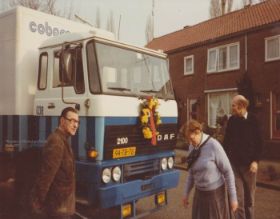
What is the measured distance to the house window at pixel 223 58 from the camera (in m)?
18.9

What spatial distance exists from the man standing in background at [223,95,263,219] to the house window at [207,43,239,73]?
44.8 ft

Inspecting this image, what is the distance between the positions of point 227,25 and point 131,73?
16551 mm

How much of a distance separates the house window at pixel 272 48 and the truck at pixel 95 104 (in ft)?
36.9

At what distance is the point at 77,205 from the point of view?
5316 mm

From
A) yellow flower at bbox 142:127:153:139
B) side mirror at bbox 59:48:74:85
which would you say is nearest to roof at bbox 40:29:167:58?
side mirror at bbox 59:48:74:85

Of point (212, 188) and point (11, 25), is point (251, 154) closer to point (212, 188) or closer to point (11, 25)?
point (212, 188)

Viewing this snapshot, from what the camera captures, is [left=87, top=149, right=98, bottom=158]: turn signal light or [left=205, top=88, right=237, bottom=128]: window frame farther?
[left=205, top=88, right=237, bottom=128]: window frame

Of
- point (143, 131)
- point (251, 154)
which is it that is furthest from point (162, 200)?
point (251, 154)

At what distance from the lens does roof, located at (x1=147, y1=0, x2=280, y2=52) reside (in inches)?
716

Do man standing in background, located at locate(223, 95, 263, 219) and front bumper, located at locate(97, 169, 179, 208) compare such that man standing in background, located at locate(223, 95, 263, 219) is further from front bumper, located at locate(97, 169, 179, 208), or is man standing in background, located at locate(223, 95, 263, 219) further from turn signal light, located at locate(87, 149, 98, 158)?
turn signal light, located at locate(87, 149, 98, 158)

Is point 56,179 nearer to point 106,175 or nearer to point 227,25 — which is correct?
point 106,175

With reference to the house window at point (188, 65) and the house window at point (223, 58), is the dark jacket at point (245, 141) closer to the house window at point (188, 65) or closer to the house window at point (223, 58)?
the house window at point (223, 58)

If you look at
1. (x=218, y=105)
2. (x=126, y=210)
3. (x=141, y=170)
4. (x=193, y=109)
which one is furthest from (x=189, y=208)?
(x=193, y=109)

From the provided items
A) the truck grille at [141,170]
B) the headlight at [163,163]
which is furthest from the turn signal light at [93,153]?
the headlight at [163,163]
